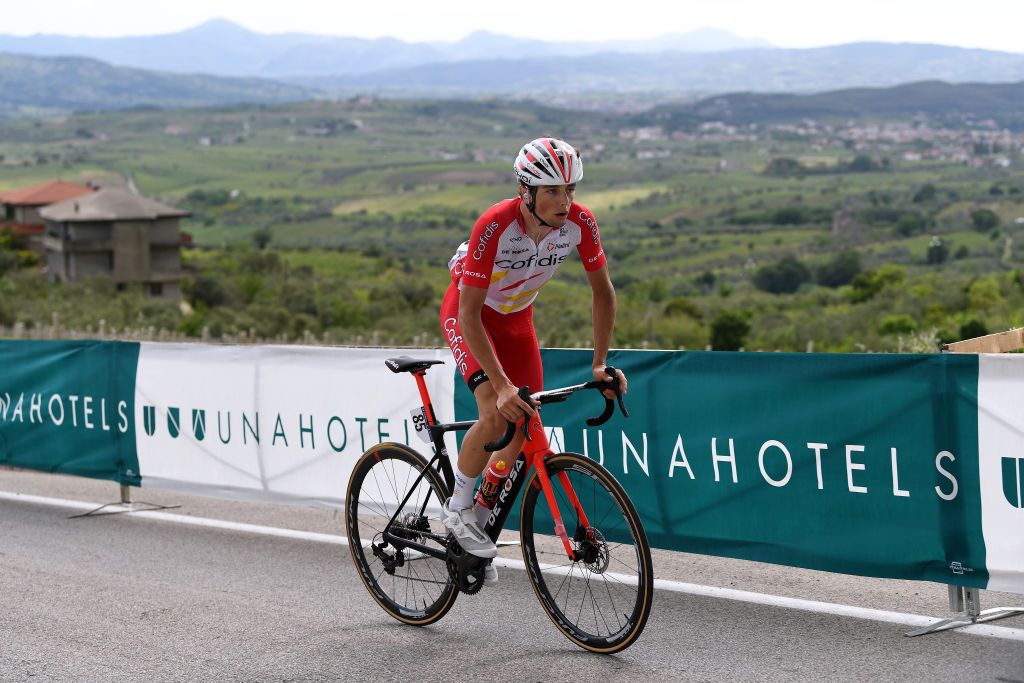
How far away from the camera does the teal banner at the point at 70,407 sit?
9.55 meters

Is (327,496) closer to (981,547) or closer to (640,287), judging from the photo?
(981,547)

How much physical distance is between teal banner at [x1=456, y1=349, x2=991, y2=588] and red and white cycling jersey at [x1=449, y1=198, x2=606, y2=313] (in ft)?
4.47

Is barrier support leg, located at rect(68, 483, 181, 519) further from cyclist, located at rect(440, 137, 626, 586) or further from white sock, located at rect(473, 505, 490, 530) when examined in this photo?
white sock, located at rect(473, 505, 490, 530)

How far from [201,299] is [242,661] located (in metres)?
110

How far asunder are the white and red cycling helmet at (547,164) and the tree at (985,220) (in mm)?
144644

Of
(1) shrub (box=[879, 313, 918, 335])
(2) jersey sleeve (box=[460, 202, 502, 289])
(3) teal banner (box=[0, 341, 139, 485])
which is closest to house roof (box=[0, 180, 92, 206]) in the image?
(1) shrub (box=[879, 313, 918, 335])

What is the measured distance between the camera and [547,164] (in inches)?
200

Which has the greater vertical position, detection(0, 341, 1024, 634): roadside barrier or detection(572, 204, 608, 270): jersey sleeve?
detection(572, 204, 608, 270): jersey sleeve

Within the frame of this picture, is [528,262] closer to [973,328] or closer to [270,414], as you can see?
[270,414]

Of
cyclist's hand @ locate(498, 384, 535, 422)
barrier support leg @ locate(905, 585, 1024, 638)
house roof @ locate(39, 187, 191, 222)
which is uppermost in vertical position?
house roof @ locate(39, 187, 191, 222)

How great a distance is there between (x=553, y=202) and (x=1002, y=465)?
223 centimetres

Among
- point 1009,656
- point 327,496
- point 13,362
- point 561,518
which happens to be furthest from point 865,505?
A: point 13,362

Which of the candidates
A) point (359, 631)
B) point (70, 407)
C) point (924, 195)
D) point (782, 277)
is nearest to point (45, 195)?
point (782, 277)

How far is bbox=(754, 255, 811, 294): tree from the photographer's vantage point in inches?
4419
